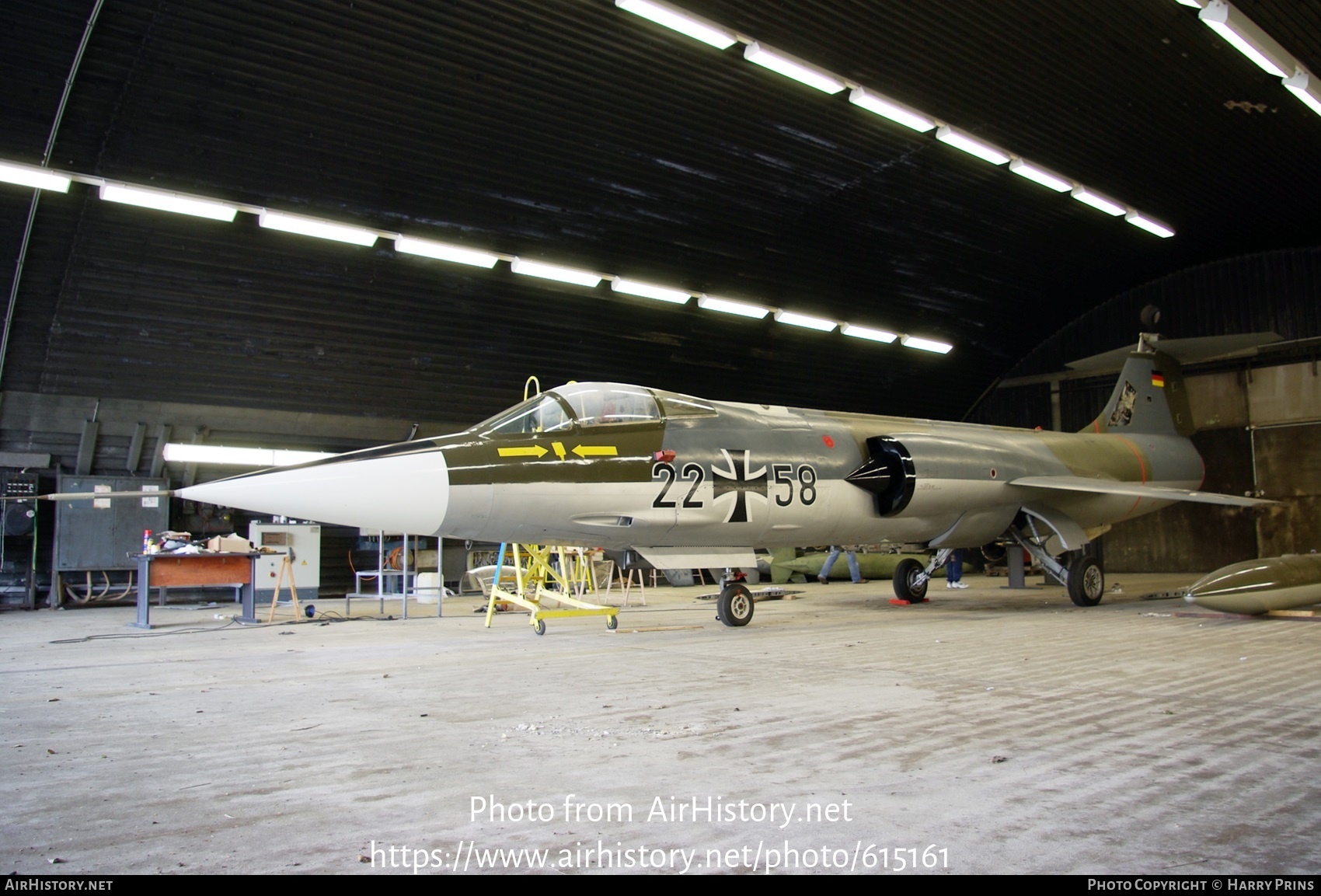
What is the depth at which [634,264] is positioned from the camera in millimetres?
14445

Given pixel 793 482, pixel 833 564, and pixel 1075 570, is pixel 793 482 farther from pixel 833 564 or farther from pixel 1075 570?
pixel 833 564

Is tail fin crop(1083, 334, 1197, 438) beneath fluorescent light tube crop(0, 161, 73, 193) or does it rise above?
beneath

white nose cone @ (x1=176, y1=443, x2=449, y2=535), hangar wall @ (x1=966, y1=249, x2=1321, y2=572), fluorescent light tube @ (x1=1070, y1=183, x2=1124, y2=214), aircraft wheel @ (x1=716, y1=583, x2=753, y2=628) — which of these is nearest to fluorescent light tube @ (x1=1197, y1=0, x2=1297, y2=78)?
fluorescent light tube @ (x1=1070, y1=183, x2=1124, y2=214)

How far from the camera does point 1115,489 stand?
10328 mm

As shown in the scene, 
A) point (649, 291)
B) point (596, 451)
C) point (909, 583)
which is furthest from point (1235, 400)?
point (596, 451)

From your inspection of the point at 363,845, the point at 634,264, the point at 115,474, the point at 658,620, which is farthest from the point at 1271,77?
the point at 115,474

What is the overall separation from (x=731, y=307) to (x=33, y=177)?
1104cm

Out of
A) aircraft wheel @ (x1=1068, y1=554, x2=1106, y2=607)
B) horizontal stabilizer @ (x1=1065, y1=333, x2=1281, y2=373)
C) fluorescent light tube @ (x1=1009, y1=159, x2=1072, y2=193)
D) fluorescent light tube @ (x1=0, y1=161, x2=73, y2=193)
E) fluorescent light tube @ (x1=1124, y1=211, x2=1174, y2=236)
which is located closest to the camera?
fluorescent light tube @ (x1=0, y1=161, x2=73, y2=193)

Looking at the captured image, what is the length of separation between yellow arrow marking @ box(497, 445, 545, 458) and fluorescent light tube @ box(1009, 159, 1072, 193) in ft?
34.8

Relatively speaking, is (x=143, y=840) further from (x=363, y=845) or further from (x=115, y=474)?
(x=115, y=474)

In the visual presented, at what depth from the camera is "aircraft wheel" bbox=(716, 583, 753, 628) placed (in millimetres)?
8227

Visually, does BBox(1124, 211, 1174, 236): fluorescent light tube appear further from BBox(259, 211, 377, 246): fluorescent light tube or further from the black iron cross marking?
BBox(259, 211, 377, 246): fluorescent light tube

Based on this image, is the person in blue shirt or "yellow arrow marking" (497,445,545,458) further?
the person in blue shirt

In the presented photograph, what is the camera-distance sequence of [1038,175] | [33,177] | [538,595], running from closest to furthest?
[538,595]
[33,177]
[1038,175]
